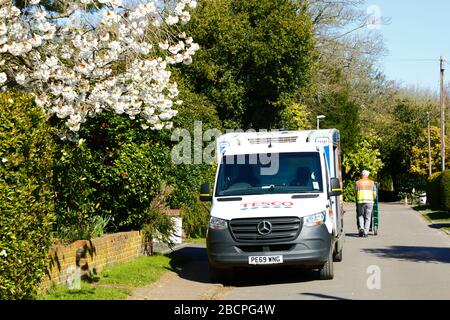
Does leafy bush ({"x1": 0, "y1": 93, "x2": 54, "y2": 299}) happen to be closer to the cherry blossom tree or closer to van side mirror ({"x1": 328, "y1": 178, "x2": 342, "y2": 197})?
the cherry blossom tree

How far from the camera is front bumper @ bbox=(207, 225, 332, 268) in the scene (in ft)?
43.2

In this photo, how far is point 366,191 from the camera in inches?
922

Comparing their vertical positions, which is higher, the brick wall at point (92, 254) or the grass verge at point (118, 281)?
the brick wall at point (92, 254)

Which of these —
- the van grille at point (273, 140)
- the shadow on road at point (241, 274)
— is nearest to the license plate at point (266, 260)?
the shadow on road at point (241, 274)

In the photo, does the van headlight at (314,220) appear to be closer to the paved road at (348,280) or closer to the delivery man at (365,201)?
the paved road at (348,280)

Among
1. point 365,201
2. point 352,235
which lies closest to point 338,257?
point 365,201

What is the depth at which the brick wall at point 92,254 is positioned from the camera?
11312 mm

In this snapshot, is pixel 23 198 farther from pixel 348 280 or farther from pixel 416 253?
pixel 416 253

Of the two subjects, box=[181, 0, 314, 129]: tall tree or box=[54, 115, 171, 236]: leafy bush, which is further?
box=[181, 0, 314, 129]: tall tree

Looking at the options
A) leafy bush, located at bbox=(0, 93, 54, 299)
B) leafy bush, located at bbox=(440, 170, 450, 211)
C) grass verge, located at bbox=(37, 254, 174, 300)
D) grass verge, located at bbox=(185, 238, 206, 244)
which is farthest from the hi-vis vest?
leafy bush, located at bbox=(440, 170, 450, 211)

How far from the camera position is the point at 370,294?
1184cm

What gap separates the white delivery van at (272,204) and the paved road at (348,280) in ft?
1.62

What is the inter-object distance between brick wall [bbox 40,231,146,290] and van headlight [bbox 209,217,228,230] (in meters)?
1.86
